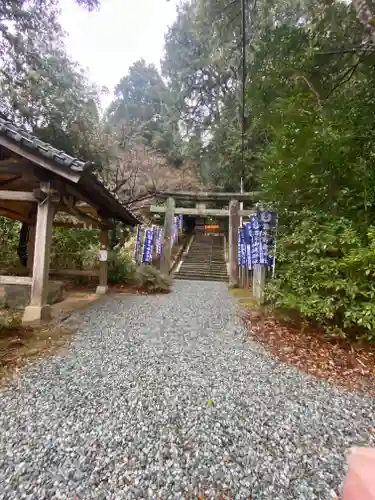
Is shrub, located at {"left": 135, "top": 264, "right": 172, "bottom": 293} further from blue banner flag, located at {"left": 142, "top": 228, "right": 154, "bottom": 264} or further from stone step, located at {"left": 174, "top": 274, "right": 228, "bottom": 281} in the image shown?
stone step, located at {"left": 174, "top": 274, "right": 228, "bottom": 281}

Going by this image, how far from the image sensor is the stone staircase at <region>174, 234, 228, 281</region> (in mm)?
11465

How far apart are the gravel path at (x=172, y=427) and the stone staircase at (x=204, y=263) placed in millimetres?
8184

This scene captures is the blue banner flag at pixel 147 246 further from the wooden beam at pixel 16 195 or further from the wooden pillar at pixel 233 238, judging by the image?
the wooden beam at pixel 16 195

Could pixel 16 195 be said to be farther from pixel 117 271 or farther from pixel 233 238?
pixel 233 238

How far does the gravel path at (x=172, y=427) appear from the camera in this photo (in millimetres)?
A: 1376

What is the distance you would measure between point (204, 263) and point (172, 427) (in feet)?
37.4

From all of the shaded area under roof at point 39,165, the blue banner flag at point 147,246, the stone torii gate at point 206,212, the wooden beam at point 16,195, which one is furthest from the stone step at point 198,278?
the wooden beam at point 16,195

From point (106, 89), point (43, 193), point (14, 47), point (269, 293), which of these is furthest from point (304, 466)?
point (106, 89)

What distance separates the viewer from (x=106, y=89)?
8.52m

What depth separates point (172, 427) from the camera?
5.97ft

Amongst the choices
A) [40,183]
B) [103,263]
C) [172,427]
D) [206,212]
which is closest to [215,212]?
[206,212]

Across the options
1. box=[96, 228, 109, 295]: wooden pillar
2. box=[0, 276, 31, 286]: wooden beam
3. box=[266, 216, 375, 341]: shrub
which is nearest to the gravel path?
box=[266, 216, 375, 341]: shrub

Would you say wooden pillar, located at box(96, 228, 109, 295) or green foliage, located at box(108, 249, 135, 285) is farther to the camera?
green foliage, located at box(108, 249, 135, 285)

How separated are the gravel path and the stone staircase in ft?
26.8
